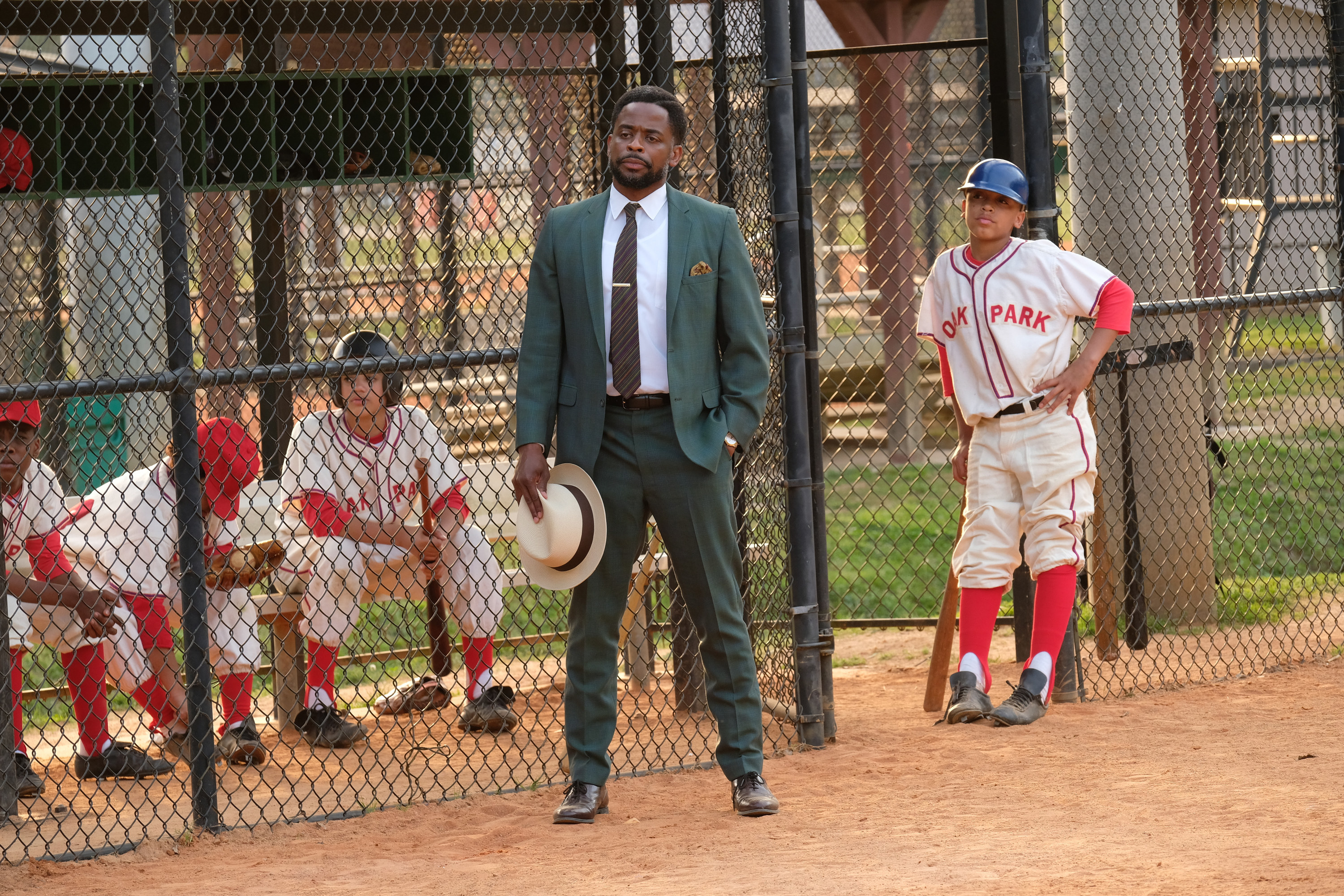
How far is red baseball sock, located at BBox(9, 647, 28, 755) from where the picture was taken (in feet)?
16.4

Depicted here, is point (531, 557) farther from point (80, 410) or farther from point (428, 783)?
point (80, 410)

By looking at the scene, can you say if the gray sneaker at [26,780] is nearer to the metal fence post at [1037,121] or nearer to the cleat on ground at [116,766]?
the cleat on ground at [116,766]

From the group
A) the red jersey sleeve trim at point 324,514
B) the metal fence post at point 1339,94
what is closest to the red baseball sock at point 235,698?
the red jersey sleeve trim at point 324,514

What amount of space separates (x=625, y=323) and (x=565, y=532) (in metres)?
0.62

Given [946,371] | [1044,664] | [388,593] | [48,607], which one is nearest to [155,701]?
[48,607]

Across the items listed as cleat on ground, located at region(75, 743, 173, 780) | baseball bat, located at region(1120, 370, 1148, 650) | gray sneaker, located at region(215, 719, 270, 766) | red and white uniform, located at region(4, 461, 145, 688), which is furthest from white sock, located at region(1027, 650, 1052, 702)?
red and white uniform, located at region(4, 461, 145, 688)

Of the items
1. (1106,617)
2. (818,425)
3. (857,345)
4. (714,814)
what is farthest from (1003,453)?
(857,345)

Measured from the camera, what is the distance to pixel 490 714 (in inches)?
223

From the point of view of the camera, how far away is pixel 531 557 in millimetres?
4250

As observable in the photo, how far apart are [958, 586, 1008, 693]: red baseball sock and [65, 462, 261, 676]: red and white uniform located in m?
2.57

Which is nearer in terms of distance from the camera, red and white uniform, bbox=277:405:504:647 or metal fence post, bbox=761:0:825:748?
metal fence post, bbox=761:0:825:748

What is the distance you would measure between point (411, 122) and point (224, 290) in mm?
4817

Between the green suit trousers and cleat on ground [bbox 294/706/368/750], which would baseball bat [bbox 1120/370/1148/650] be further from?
cleat on ground [bbox 294/706/368/750]

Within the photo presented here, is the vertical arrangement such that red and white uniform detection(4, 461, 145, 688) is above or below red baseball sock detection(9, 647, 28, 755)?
above
